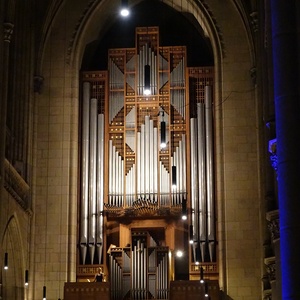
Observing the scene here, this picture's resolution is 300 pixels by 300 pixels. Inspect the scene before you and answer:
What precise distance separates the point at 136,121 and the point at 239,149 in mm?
3625

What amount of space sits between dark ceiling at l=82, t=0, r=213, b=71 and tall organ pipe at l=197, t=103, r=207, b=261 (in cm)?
263

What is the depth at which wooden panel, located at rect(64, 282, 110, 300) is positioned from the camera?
26.7 metres

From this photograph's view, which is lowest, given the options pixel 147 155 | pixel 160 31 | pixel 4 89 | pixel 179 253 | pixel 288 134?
pixel 179 253

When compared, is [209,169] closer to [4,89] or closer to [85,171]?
[85,171]

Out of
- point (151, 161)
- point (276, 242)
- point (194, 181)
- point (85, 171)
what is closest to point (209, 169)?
point (194, 181)

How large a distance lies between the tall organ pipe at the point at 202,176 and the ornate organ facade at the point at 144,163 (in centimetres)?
3

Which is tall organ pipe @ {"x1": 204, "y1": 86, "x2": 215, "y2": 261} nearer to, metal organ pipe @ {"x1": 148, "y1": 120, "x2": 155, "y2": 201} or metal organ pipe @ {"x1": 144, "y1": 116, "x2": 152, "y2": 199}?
metal organ pipe @ {"x1": 148, "y1": 120, "x2": 155, "y2": 201}

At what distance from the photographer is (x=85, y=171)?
2961cm

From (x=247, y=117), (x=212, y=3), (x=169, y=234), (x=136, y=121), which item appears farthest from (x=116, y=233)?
(x=212, y=3)

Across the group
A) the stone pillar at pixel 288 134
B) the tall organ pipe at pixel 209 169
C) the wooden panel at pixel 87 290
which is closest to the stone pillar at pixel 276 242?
the stone pillar at pixel 288 134

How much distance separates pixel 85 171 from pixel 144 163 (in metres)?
1.93

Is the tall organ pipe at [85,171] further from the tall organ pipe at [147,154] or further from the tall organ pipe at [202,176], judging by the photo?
the tall organ pipe at [202,176]

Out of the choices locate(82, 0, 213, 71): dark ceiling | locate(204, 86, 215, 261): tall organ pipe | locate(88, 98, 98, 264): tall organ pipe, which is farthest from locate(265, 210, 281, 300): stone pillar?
locate(82, 0, 213, 71): dark ceiling

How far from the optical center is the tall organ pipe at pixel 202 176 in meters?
28.8
